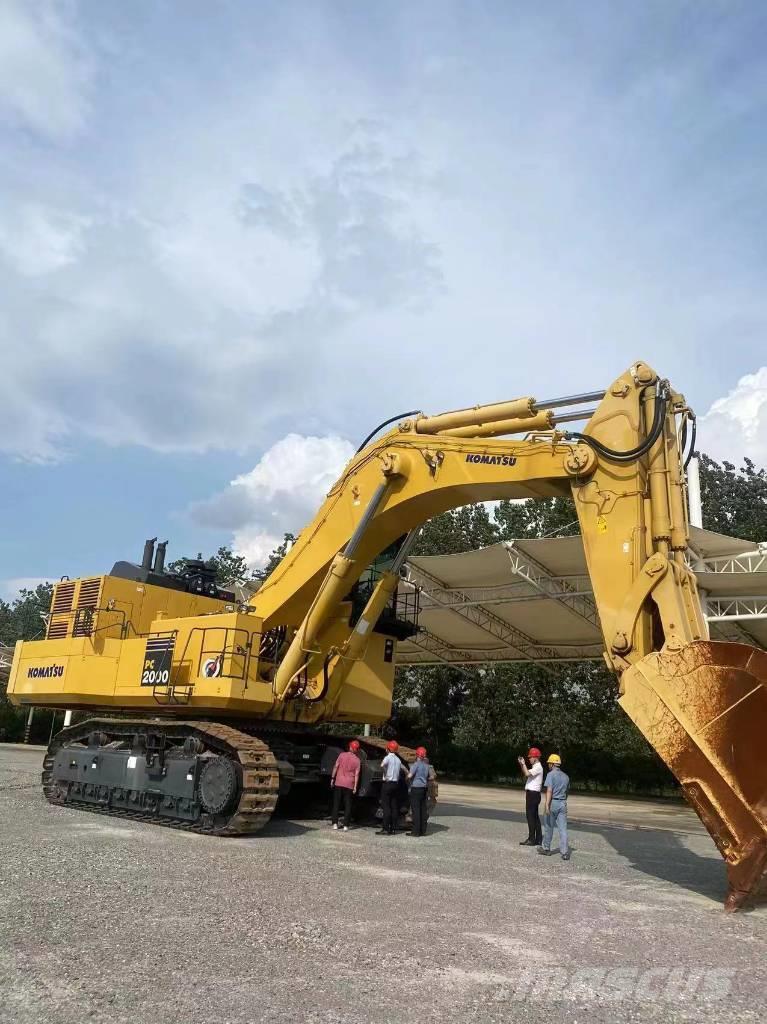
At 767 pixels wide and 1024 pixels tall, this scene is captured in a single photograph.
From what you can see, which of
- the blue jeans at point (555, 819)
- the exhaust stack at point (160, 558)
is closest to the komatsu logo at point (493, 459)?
the blue jeans at point (555, 819)

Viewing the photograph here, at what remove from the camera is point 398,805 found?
1256cm

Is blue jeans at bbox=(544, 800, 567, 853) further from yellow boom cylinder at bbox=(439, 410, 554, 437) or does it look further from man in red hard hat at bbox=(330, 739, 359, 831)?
yellow boom cylinder at bbox=(439, 410, 554, 437)

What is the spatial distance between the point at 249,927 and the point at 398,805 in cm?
688

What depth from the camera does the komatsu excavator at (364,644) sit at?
748cm

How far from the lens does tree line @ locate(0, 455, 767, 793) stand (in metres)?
31.4

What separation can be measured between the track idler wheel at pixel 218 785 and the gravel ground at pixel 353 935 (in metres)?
0.53

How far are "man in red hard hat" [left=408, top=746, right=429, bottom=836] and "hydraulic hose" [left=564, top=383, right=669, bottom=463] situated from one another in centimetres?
539

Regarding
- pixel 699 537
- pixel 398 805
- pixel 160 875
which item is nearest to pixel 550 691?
pixel 699 537

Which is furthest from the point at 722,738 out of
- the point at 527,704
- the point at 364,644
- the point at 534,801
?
the point at 527,704

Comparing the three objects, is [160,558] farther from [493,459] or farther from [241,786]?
[493,459]

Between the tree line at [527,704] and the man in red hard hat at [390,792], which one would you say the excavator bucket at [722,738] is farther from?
the tree line at [527,704]

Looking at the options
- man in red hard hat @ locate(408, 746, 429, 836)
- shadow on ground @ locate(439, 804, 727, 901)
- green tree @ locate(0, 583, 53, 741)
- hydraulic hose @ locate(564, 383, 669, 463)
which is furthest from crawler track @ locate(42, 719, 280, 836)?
green tree @ locate(0, 583, 53, 741)

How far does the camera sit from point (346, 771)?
39.4 feet

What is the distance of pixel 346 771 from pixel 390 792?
29.0 inches
